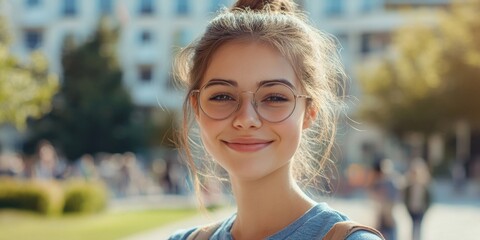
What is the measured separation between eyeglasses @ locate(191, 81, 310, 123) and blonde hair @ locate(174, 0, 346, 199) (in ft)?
0.23

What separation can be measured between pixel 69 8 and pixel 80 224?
154 feet

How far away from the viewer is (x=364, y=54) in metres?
63.1

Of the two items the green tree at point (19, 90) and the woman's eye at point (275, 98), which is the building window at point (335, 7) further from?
the woman's eye at point (275, 98)

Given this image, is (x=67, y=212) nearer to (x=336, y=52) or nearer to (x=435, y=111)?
(x=336, y=52)

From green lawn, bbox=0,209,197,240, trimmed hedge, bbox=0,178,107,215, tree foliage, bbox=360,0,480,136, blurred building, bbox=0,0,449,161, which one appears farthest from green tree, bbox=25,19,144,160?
trimmed hedge, bbox=0,178,107,215

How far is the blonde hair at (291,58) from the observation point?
2.30 m

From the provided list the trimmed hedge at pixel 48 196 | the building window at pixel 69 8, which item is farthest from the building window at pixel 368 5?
the trimmed hedge at pixel 48 196

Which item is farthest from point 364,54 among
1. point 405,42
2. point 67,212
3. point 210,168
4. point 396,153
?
point 210,168

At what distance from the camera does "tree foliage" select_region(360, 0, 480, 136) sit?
42.2m

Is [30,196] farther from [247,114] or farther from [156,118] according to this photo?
[156,118]

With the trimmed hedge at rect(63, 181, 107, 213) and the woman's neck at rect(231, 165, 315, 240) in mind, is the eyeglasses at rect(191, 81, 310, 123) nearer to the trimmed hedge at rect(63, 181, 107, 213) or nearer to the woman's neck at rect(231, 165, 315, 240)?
the woman's neck at rect(231, 165, 315, 240)

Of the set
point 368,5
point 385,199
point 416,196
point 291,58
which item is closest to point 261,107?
point 291,58

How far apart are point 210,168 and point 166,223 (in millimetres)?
18160

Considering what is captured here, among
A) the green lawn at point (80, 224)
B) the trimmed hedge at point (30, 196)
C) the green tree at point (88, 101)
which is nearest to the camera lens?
the green lawn at point (80, 224)
